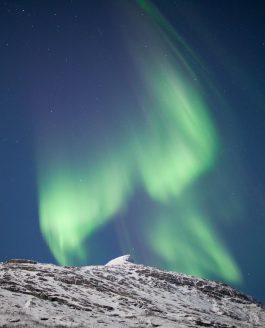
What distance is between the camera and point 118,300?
164ft

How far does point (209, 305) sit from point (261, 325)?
1310 cm

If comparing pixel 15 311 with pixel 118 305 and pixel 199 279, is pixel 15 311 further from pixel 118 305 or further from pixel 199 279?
pixel 199 279

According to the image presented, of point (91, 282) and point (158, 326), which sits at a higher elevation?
point (91, 282)

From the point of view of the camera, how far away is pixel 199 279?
308 feet

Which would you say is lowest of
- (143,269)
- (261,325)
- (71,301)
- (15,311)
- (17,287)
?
(261,325)

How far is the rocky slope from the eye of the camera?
31578 mm

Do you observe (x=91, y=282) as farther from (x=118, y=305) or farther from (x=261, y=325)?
(x=261, y=325)

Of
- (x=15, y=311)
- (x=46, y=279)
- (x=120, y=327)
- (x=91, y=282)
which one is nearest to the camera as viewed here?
(x=15, y=311)

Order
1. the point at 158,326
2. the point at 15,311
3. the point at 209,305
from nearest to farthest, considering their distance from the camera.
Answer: the point at 15,311, the point at 158,326, the point at 209,305

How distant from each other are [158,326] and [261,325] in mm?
32299

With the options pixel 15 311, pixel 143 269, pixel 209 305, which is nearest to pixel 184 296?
pixel 209 305

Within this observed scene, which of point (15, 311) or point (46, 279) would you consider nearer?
point (15, 311)

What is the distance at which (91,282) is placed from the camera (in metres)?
61.6

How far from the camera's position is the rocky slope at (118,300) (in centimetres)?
3158
